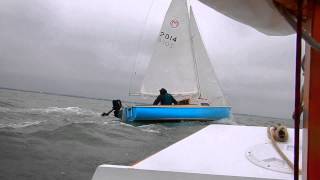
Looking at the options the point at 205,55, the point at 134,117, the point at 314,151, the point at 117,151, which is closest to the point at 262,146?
the point at 314,151

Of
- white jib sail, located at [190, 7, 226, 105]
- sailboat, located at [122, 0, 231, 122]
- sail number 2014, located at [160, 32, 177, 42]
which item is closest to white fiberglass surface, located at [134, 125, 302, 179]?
sailboat, located at [122, 0, 231, 122]

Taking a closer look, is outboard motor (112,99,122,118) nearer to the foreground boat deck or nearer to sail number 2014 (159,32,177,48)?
sail number 2014 (159,32,177,48)

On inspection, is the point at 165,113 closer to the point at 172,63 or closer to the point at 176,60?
the point at 172,63

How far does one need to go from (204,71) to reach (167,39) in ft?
9.80

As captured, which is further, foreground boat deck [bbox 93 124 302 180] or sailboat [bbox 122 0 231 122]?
sailboat [bbox 122 0 231 122]

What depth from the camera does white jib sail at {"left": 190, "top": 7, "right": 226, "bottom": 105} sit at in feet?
76.3

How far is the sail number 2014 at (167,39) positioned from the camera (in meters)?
22.7

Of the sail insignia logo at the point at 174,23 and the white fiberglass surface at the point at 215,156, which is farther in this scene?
the sail insignia logo at the point at 174,23

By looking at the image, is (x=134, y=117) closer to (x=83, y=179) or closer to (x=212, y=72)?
(x=212, y=72)

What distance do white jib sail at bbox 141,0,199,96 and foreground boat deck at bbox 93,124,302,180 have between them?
18867mm

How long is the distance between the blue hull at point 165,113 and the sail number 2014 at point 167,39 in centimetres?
480

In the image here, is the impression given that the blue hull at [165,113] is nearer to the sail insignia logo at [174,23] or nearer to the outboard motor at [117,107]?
the outboard motor at [117,107]

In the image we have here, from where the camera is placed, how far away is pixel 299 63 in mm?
1159

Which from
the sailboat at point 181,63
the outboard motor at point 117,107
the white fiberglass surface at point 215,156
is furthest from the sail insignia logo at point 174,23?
the white fiberglass surface at point 215,156
